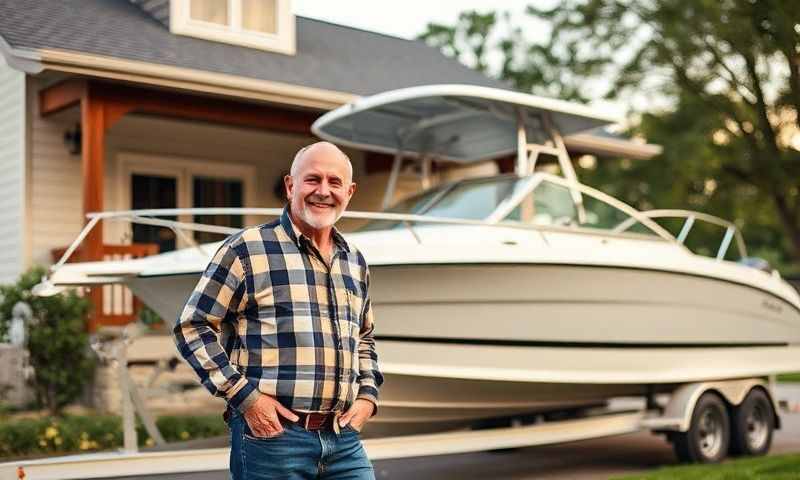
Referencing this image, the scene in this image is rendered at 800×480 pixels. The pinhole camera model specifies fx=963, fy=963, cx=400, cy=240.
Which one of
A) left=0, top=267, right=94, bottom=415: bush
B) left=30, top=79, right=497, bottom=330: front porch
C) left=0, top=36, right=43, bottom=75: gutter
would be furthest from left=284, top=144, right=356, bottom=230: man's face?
left=0, top=267, right=94, bottom=415: bush

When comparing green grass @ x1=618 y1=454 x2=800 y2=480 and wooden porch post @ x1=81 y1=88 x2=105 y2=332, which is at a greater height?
wooden porch post @ x1=81 y1=88 x2=105 y2=332

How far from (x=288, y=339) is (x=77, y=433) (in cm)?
601

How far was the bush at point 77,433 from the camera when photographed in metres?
8.09

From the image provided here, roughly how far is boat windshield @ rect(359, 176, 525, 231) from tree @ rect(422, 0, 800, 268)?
1380cm

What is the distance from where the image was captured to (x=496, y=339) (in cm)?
684

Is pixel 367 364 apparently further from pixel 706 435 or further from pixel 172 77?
pixel 172 77

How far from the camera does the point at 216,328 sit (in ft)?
10.1

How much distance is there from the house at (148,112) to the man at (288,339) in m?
7.12

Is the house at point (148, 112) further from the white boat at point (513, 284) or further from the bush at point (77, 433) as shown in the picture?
the white boat at point (513, 284)

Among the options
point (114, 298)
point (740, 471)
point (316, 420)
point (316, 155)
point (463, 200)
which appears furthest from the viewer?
point (114, 298)

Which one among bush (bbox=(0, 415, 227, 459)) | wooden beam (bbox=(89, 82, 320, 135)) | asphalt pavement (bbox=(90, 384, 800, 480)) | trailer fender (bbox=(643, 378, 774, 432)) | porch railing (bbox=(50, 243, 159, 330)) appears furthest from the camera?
wooden beam (bbox=(89, 82, 320, 135))

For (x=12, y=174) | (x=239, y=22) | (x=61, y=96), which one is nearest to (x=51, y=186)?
(x=12, y=174)

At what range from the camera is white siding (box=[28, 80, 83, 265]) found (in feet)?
36.8

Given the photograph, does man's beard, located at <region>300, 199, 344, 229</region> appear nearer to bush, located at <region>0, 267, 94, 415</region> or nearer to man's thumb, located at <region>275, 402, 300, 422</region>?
man's thumb, located at <region>275, 402, 300, 422</region>
